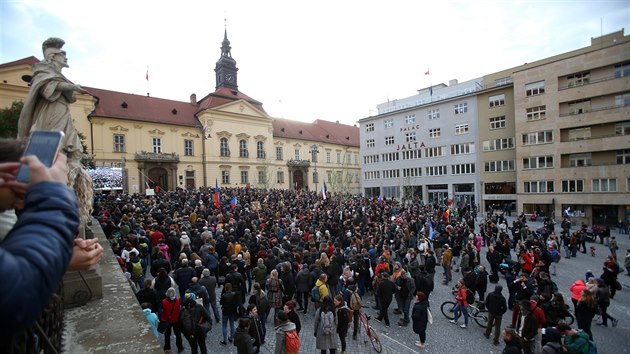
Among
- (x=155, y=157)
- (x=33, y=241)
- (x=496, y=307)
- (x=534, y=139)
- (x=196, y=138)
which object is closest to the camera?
(x=33, y=241)

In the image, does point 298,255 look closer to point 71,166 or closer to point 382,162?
point 71,166

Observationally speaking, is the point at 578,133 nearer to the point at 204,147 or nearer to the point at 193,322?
the point at 193,322

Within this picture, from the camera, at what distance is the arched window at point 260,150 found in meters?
53.4

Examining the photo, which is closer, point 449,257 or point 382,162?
point 449,257

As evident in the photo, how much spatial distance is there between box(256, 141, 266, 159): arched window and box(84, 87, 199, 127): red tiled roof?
10.4 metres

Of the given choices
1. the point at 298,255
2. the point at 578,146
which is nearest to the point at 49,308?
the point at 298,255

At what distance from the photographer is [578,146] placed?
104 feet

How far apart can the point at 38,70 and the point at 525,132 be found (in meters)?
41.5

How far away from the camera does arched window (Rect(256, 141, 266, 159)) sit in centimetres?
5338

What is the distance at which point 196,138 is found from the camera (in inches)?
1884

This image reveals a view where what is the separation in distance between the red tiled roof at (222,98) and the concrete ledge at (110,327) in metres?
46.9

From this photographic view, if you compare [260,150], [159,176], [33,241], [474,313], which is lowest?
[474,313]

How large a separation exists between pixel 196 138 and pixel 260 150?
1066cm

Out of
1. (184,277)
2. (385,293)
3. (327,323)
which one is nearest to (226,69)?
(184,277)
